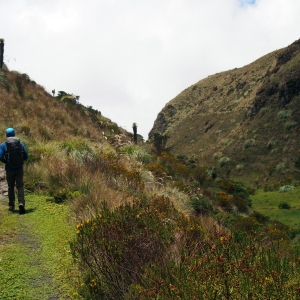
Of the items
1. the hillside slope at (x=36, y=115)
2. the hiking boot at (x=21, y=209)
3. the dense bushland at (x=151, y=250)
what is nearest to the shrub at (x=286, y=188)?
the hillside slope at (x=36, y=115)

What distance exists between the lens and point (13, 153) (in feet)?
24.8

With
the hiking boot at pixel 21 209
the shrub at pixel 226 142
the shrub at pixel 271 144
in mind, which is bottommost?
the hiking boot at pixel 21 209

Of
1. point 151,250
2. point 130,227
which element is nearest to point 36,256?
point 130,227

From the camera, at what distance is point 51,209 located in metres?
7.81

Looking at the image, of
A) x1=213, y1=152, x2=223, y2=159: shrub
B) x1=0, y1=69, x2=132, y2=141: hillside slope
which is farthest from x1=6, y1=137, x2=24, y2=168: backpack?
x1=213, y1=152, x2=223, y2=159: shrub

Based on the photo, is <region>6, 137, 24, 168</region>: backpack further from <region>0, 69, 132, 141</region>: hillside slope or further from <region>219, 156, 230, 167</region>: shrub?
A: <region>219, 156, 230, 167</region>: shrub

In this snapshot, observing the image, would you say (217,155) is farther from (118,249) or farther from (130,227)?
(118,249)

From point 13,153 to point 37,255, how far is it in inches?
115

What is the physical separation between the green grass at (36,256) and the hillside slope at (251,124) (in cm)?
4507

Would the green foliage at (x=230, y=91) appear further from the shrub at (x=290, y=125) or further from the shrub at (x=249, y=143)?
the shrub at (x=290, y=125)

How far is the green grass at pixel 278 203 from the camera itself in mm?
25966

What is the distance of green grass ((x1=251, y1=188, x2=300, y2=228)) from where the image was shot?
Result: 1022 inches

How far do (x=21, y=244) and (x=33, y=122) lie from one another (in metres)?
9.70

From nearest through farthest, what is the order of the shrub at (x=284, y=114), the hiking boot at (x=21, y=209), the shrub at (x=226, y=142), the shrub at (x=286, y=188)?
the hiking boot at (x=21, y=209)
the shrub at (x=286, y=188)
the shrub at (x=284, y=114)
the shrub at (x=226, y=142)
